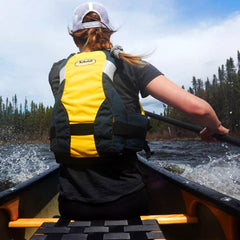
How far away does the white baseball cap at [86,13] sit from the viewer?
189cm

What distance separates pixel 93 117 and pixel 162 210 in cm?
195

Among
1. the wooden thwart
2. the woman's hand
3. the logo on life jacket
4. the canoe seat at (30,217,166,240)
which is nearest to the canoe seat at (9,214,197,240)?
the canoe seat at (30,217,166,240)

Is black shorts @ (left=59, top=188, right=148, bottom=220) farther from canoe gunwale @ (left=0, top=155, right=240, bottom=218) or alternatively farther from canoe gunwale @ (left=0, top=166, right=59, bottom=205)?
canoe gunwale @ (left=0, top=166, right=59, bottom=205)

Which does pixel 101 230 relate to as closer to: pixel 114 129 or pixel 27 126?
A: pixel 114 129

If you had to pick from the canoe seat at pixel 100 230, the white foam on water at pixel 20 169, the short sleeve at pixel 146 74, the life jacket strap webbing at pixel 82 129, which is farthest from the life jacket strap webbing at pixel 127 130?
the white foam on water at pixel 20 169

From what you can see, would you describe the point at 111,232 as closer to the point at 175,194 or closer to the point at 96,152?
the point at 96,152

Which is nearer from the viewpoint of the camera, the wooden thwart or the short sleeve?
the short sleeve

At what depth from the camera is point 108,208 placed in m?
1.72

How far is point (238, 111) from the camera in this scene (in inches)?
2815

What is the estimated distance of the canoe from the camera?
179 centimetres

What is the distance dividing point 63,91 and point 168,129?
284ft

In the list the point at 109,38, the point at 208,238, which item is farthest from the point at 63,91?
the point at 208,238

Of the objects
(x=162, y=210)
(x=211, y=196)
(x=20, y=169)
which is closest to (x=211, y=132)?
(x=211, y=196)

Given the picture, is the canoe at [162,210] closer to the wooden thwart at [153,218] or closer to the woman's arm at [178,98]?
the wooden thwart at [153,218]
